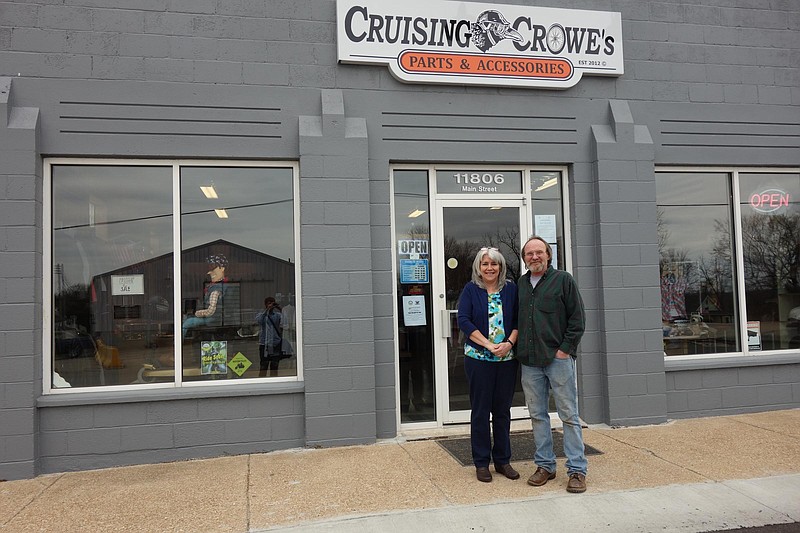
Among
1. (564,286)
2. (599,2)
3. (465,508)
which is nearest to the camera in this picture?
(465,508)

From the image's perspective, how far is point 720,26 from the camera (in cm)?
700

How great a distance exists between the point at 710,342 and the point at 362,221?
444 centimetres

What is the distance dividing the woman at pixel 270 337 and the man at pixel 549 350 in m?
2.64

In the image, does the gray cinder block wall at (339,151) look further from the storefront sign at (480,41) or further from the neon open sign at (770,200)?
the neon open sign at (770,200)

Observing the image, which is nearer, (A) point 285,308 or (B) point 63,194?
(B) point 63,194

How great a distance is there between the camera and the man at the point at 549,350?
4.49 metres

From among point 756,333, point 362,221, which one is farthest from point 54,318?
point 756,333

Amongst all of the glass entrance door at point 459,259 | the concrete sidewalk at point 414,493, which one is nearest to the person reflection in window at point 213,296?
the concrete sidewalk at point 414,493

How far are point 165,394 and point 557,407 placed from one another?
11.9 feet

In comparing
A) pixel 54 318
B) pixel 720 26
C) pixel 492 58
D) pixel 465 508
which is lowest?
pixel 465 508

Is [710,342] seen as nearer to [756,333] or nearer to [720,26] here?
[756,333]

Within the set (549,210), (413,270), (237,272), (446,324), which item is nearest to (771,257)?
(549,210)

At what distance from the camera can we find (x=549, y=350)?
Answer: 176 inches

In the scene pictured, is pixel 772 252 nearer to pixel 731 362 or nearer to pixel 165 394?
pixel 731 362
